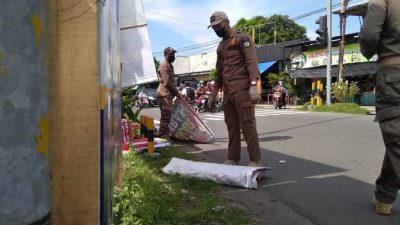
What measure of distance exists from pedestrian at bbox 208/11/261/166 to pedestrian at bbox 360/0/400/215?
163 centimetres

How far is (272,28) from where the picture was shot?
193ft

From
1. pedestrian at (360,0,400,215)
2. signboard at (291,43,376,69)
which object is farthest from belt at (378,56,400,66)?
signboard at (291,43,376,69)

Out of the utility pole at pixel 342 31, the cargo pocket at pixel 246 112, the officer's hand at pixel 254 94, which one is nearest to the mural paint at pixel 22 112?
the officer's hand at pixel 254 94

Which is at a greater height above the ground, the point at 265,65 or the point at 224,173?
the point at 265,65

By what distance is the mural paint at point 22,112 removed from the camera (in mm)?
961

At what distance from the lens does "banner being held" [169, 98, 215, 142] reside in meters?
7.95

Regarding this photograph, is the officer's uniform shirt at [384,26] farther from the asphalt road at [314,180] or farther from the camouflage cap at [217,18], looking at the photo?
the camouflage cap at [217,18]

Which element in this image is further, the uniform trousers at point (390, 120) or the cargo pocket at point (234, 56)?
the cargo pocket at point (234, 56)

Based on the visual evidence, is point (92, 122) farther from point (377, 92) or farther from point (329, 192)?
point (329, 192)

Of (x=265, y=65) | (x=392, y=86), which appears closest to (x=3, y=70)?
(x=392, y=86)

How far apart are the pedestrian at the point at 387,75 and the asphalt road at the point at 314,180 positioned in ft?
1.08

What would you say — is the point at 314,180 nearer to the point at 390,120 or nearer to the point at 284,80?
the point at 390,120

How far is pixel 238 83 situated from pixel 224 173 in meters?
1.18

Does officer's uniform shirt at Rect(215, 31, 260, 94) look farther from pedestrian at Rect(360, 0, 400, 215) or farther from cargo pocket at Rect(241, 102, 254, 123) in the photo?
pedestrian at Rect(360, 0, 400, 215)
